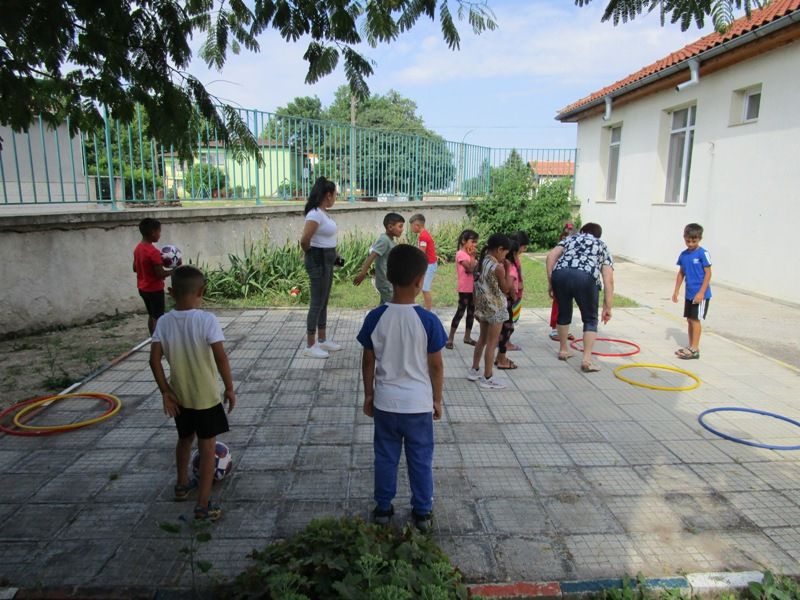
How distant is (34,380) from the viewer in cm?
545

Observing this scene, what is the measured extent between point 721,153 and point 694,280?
6.07 meters

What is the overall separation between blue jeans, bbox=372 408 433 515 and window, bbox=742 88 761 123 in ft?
33.5

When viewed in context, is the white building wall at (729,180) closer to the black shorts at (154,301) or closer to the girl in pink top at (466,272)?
the girl in pink top at (466,272)

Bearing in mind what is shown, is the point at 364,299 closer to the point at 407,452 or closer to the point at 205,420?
the point at 205,420

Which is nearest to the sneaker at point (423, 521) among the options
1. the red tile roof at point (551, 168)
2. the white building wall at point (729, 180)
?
the white building wall at point (729, 180)

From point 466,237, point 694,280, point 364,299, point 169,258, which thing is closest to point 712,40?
point 694,280

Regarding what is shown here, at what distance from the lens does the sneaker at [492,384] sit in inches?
209

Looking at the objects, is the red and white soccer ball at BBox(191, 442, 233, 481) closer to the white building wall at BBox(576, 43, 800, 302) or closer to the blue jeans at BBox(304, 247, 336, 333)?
the blue jeans at BBox(304, 247, 336, 333)

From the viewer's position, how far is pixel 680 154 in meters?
12.7

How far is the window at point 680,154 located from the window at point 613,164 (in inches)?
119

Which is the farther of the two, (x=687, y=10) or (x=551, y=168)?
(x=551, y=168)

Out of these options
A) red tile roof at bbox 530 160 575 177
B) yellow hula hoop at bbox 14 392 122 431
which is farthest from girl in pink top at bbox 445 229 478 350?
red tile roof at bbox 530 160 575 177

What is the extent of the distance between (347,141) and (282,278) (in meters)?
4.26

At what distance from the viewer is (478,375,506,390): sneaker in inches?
209
